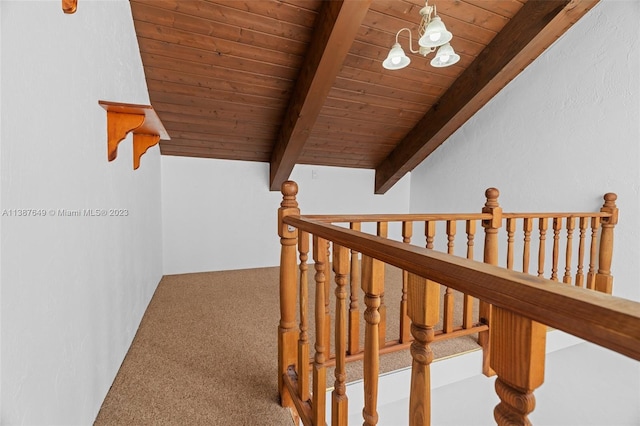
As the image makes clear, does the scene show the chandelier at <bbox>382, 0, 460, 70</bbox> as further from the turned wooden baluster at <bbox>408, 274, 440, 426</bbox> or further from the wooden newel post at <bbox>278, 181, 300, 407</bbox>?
the turned wooden baluster at <bbox>408, 274, 440, 426</bbox>

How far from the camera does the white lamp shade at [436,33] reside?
1.65 meters

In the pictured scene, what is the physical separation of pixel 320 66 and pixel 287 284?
5.04 feet

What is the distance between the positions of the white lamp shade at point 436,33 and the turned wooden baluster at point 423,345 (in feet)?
5.24

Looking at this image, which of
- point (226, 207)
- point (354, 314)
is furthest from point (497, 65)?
point (226, 207)

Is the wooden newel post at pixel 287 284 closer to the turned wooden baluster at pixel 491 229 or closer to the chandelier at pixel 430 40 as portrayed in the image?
the turned wooden baluster at pixel 491 229

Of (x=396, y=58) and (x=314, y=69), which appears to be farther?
(x=314, y=69)

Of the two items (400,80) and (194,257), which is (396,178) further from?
(194,257)

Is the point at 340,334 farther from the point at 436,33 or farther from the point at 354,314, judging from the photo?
the point at 436,33

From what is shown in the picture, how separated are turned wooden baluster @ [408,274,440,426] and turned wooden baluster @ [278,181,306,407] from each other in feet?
2.48

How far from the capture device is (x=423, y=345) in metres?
0.58

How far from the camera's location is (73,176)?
3.19 feet

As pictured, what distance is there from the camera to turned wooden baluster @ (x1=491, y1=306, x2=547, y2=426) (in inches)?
15.4

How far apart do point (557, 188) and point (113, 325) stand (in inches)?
132

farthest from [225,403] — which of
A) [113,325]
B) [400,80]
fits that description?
[400,80]
